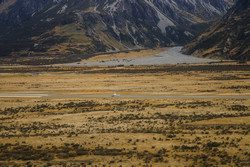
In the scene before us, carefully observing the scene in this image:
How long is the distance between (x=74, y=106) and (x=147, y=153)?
97.1 ft

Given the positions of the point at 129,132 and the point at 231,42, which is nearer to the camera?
the point at 129,132

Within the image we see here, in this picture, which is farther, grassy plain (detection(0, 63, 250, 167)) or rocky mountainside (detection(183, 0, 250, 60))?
rocky mountainside (detection(183, 0, 250, 60))

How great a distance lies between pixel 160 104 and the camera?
51.3m

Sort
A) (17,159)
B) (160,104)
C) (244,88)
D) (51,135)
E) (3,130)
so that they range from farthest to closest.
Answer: (244,88) → (160,104) → (3,130) → (51,135) → (17,159)

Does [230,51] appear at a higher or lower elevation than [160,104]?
higher

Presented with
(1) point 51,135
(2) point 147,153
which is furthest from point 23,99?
(2) point 147,153

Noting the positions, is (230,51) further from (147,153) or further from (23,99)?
(147,153)


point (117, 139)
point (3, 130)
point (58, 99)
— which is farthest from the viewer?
point (58, 99)

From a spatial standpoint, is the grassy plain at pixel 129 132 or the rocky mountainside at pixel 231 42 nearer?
the grassy plain at pixel 129 132

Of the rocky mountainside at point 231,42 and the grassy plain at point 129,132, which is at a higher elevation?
the rocky mountainside at point 231,42

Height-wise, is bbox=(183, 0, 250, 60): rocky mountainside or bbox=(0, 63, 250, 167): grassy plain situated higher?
bbox=(183, 0, 250, 60): rocky mountainside

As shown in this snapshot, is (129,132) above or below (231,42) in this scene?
below

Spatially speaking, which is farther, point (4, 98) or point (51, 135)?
point (4, 98)

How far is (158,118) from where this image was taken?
40.8m
